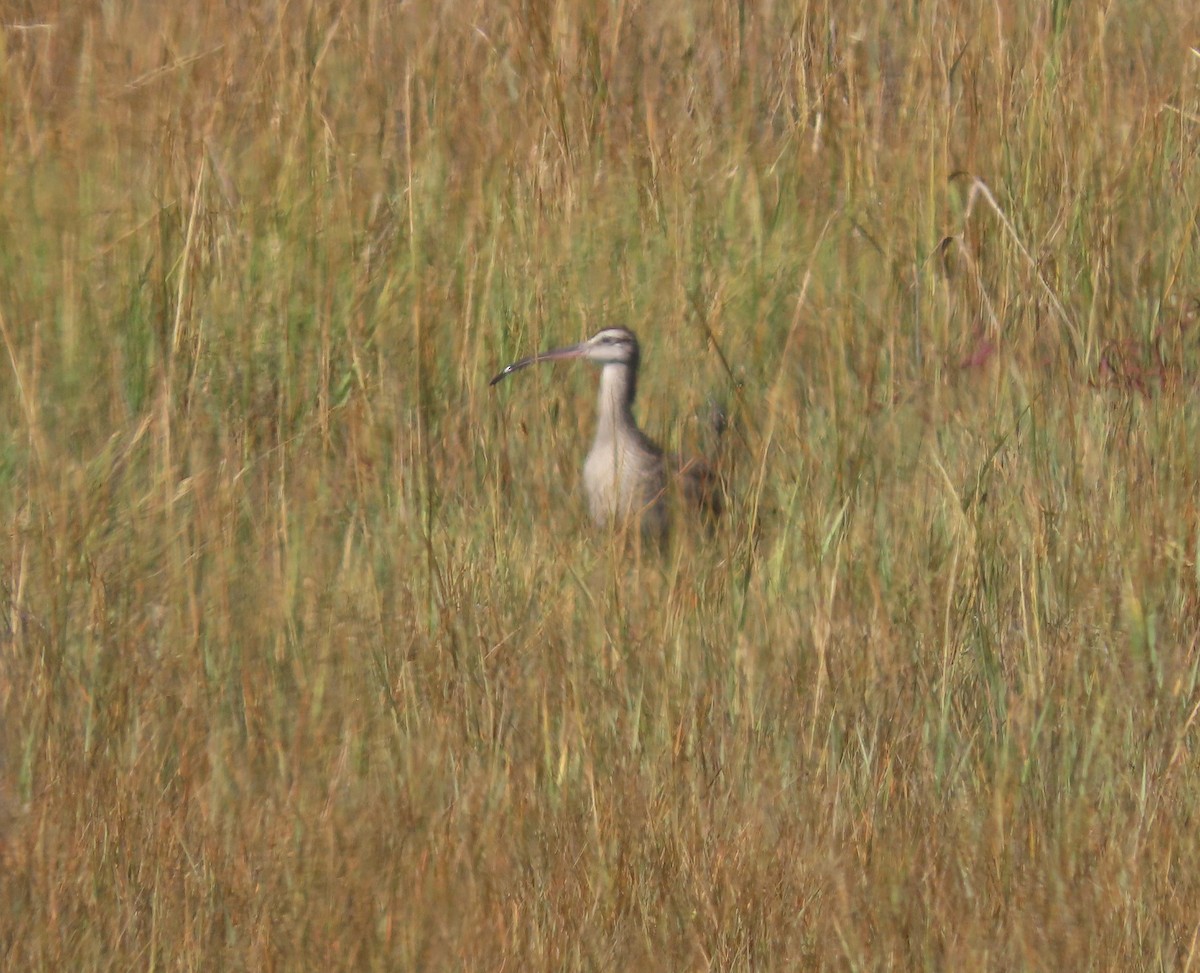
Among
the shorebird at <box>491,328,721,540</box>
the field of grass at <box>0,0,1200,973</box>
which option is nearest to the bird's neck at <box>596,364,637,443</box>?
the shorebird at <box>491,328,721,540</box>

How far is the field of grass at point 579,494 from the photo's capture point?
243cm

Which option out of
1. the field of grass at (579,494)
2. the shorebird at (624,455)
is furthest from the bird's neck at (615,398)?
the field of grass at (579,494)

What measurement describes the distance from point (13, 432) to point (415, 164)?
135 centimetres

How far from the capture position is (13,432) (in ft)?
11.8

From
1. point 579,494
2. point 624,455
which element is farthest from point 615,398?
point 579,494

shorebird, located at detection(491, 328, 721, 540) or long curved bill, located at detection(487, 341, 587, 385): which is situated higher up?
long curved bill, located at detection(487, 341, 587, 385)

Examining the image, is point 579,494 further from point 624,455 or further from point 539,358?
point 539,358

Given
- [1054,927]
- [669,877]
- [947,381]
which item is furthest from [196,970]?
[947,381]

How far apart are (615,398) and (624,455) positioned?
0.19 meters

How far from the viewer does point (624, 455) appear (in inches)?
157

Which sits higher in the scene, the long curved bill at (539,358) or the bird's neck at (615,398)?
the long curved bill at (539,358)

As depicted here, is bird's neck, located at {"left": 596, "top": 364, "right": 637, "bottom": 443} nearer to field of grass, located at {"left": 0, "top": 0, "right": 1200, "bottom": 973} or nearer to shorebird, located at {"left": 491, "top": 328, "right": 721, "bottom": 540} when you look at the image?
shorebird, located at {"left": 491, "top": 328, "right": 721, "bottom": 540}

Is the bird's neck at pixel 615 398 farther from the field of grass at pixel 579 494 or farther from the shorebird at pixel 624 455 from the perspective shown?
the field of grass at pixel 579 494

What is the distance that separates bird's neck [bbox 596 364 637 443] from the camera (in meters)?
4.13
